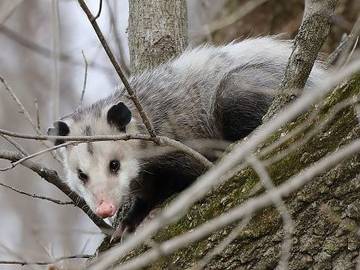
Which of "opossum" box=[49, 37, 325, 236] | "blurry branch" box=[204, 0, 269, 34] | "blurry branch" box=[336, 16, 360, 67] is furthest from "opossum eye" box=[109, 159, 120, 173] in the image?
"blurry branch" box=[204, 0, 269, 34]

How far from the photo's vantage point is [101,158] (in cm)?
385

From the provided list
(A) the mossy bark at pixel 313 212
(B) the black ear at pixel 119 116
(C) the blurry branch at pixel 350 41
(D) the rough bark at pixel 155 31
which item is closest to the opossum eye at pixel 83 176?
(B) the black ear at pixel 119 116

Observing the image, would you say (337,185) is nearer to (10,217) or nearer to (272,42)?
(272,42)

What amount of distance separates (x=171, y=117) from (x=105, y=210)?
833 mm

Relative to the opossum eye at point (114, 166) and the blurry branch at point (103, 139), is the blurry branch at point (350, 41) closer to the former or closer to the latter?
the blurry branch at point (103, 139)

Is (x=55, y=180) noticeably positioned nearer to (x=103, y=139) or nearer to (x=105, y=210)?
(x=105, y=210)

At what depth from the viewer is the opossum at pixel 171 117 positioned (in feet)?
12.8

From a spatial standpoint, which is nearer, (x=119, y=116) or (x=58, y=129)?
(x=119, y=116)

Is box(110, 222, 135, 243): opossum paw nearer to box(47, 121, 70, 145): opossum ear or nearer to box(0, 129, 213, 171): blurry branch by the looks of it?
box(47, 121, 70, 145): opossum ear

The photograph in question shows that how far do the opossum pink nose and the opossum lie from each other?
235mm

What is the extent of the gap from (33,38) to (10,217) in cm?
241

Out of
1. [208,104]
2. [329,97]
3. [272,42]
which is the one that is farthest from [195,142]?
[329,97]

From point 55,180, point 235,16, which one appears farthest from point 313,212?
point 235,16

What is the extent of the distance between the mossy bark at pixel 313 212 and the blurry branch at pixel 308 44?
24cm
